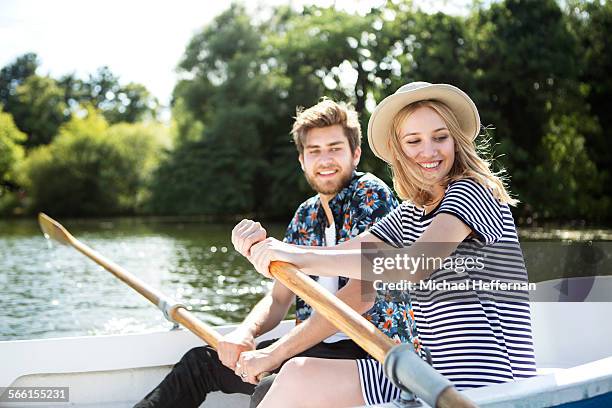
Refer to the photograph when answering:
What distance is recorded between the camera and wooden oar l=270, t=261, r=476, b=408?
1.46 metres

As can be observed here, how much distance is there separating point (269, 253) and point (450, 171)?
21.5 inches

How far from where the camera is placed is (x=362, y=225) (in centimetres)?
239

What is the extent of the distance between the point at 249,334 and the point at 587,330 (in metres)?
1.51

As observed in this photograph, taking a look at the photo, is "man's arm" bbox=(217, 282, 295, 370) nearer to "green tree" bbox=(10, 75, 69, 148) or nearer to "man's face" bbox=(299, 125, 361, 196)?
"man's face" bbox=(299, 125, 361, 196)

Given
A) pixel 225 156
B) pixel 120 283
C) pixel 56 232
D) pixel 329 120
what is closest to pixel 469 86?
pixel 225 156

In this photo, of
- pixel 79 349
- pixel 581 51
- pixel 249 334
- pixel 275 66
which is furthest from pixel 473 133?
pixel 275 66

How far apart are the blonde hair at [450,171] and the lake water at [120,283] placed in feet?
17.9

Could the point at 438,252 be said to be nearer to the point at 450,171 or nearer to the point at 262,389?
the point at 450,171

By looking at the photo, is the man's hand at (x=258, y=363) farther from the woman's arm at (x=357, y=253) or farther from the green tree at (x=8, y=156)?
the green tree at (x=8, y=156)

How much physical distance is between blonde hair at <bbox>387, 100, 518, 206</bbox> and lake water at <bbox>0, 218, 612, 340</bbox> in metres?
5.46

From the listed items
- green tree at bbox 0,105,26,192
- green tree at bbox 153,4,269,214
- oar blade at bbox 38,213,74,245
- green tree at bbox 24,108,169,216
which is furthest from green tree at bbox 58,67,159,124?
oar blade at bbox 38,213,74,245

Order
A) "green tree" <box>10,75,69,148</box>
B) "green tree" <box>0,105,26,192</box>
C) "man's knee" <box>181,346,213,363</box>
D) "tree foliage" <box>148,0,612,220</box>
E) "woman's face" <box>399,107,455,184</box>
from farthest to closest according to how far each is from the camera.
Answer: "green tree" <box>10,75,69,148</box>
"green tree" <box>0,105,26,192</box>
"tree foliage" <box>148,0,612,220</box>
"man's knee" <box>181,346,213,363</box>
"woman's face" <box>399,107,455,184</box>

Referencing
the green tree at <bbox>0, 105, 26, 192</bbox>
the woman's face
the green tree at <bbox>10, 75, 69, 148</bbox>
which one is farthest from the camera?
the green tree at <bbox>10, 75, 69, 148</bbox>

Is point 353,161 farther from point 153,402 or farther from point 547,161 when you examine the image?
point 547,161
